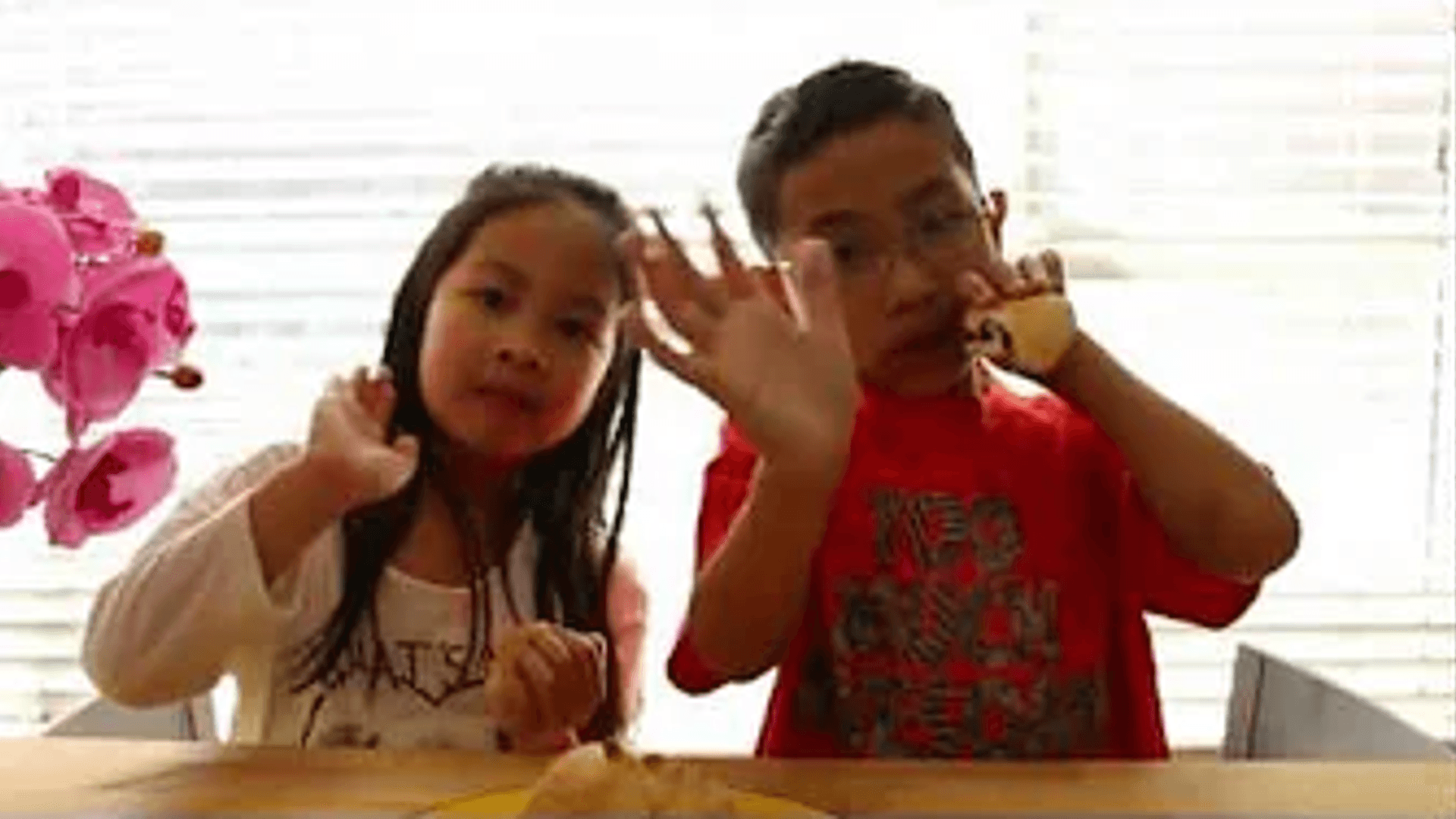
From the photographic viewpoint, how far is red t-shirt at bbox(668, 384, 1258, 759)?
1.23 meters

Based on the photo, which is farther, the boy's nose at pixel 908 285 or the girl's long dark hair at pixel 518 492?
the girl's long dark hair at pixel 518 492

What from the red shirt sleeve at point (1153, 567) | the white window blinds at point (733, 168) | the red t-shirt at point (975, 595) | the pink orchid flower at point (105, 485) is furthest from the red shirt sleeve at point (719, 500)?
the white window blinds at point (733, 168)

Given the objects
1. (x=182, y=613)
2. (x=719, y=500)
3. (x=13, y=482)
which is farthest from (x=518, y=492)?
(x=13, y=482)

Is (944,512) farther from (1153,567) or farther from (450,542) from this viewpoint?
(450,542)

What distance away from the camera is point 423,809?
97 cm

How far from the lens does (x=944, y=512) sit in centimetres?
127

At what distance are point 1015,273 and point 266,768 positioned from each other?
1.58 ft

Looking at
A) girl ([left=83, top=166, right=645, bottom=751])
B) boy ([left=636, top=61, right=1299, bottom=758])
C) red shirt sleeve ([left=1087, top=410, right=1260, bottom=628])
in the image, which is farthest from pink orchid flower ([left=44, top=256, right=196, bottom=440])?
red shirt sleeve ([left=1087, top=410, right=1260, bottom=628])

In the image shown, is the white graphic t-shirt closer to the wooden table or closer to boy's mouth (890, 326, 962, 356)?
the wooden table

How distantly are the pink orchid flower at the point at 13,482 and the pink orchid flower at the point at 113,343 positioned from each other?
0.03 metres

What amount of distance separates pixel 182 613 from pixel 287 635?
0.14 m

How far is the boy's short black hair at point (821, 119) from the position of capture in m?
1.25

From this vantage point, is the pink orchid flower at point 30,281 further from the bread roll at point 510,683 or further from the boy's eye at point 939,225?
the boy's eye at point 939,225

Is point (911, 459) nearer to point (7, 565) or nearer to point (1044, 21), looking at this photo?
point (1044, 21)
